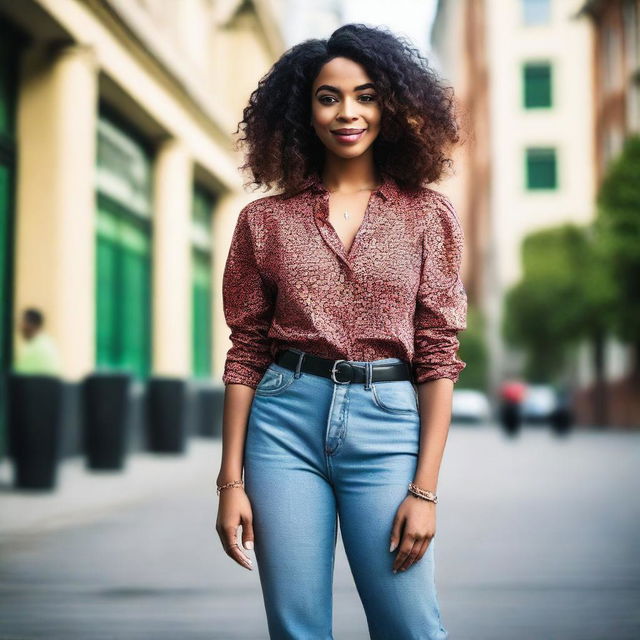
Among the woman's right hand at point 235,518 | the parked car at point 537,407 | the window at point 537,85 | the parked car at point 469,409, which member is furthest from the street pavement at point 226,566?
Result: the window at point 537,85

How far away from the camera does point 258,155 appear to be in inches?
129

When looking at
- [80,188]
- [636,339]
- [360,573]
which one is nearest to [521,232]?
[636,339]

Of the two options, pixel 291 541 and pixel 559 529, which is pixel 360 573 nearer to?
pixel 291 541

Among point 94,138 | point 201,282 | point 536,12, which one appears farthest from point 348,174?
point 536,12

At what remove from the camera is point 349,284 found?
2.94 metres

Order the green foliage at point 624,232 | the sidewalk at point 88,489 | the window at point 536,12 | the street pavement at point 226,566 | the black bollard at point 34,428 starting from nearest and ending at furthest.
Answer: the street pavement at point 226,566, the sidewalk at point 88,489, the black bollard at point 34,428, the green foliage at point 624,232, the window at point 536,12

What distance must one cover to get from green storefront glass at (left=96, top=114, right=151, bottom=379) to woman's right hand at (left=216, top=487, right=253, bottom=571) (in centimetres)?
1684

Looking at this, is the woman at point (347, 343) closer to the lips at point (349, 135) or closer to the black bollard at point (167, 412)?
the lips at point (349, 135)

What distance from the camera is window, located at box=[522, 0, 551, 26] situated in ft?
199

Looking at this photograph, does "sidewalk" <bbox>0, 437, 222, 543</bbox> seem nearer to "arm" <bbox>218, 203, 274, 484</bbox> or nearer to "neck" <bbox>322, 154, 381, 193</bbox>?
"arm" <bbox>218, 203, 274, 484</bbox>

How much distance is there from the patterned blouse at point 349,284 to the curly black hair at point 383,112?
0.08 meters

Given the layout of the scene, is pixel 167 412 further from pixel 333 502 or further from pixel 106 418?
pixel 333 502

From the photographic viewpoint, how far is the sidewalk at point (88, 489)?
398 inches

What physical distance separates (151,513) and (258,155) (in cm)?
805
